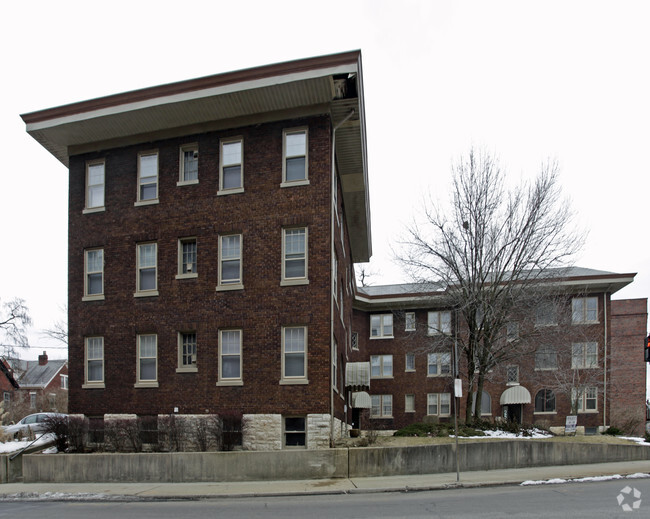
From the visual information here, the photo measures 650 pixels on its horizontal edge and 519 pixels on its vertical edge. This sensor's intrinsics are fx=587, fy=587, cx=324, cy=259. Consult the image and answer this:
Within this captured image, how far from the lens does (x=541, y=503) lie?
471 inches

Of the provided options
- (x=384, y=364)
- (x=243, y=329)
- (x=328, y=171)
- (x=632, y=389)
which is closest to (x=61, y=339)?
(x=384, y=364)

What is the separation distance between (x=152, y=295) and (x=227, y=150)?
6055 mm

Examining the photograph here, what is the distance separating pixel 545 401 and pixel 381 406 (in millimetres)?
10803

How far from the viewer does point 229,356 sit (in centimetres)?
2072

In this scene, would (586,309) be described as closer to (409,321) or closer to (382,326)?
(409,321)

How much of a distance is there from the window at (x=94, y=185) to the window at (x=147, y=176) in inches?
69.9

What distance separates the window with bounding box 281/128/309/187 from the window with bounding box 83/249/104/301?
26.8ft

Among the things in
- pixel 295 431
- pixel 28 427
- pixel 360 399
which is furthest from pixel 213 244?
pixel 360 399

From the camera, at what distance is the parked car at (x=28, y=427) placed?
20.6 metres

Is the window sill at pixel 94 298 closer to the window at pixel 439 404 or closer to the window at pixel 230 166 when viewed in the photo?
the window at pixel 230 166

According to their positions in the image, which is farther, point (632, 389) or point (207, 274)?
point (632, 389)

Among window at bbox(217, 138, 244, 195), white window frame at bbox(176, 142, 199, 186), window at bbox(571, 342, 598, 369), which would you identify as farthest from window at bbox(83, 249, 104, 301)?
window at bbox(571, 342, 598, 369)

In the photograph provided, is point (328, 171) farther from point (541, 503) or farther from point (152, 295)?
point (541, 503)

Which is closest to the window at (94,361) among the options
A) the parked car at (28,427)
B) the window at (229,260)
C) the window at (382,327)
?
the parked car at (28,427)
